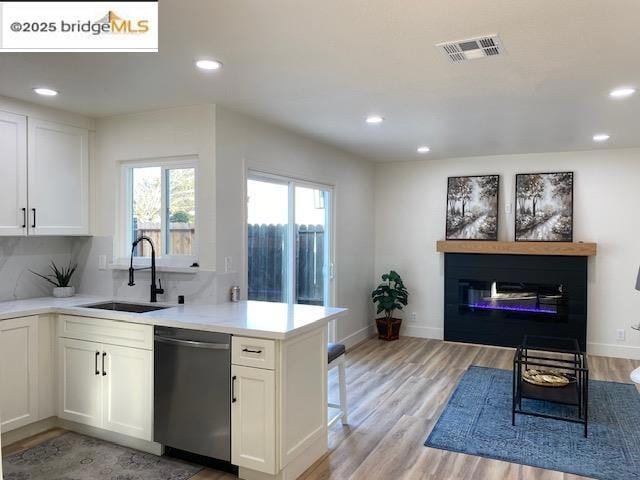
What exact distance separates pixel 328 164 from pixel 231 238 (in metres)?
1.95

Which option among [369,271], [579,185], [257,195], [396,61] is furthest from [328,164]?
[579,185]

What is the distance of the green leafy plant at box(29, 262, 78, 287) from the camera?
4109mm

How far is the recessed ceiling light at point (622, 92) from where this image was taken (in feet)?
10.6

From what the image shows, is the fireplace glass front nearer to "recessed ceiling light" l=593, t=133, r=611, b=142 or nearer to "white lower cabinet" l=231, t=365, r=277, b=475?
"recessed ceiling light" l=593, t=133, r=611, b=142

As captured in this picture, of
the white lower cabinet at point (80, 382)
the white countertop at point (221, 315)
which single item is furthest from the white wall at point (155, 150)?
the white lower cabinet at point (80, 382)

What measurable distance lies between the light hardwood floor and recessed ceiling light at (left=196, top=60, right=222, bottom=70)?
245 centimetres

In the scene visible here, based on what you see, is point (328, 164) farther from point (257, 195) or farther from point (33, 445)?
point (33, 445)

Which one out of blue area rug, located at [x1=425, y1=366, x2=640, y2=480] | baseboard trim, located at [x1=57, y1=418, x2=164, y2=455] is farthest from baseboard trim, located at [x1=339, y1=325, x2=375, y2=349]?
baseboard trim, located at [x1=57, y1=418, x2=164, y2=455]

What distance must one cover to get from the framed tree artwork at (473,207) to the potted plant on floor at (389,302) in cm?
92

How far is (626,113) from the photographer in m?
3.90

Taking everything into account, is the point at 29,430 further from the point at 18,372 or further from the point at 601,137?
the point at 601,137

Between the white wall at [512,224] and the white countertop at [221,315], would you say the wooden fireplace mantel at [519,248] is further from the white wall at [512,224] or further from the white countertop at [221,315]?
the white countertop at [221,315]

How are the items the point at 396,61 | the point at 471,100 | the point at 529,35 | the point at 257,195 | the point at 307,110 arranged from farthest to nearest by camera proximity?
the point at 257,195 < the point at 307,110 < the point at 471,100 < the point at 396,61 < the point at 529,35

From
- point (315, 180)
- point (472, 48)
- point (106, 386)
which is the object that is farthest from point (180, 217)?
point (472, 48)
